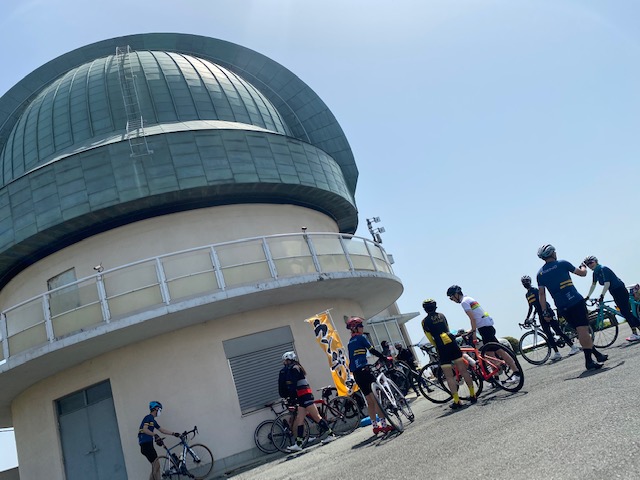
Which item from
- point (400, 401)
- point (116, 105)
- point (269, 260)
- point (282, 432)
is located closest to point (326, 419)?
point (282, 432)

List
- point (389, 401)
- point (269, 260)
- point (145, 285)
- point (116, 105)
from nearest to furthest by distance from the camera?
point (389, 401)
point (145, 285)
point (269, 260)
point (116, 105)

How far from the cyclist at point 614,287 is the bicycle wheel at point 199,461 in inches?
362

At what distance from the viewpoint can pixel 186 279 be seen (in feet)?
43.7

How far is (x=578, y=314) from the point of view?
8.02m

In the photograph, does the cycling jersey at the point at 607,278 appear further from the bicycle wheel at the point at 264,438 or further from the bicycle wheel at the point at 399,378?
the bicycle wheel at the point at 264,438

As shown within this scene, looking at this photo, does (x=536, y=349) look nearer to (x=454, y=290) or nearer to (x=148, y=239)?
(x=454, y=290)

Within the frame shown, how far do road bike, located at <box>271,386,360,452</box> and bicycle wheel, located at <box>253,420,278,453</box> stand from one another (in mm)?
307

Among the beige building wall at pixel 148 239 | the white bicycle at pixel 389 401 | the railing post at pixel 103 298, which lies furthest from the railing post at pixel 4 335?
the white bicycle at pixel 389 401

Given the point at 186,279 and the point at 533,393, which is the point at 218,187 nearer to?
the point at 186,279

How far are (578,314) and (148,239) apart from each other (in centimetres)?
1150

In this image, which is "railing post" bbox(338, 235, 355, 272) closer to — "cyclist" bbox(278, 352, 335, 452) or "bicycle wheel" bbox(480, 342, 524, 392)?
"cyclist" bbox(278, 352, 335, 452)

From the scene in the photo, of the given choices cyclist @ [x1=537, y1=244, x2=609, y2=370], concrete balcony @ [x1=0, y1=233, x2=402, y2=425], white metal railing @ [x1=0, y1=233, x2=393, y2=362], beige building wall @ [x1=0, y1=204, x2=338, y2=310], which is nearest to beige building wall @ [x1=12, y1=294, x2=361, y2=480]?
concrete balcony @ [x1=0, y1=233, x2=402, y2=425]

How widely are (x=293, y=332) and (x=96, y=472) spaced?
618 centimetres

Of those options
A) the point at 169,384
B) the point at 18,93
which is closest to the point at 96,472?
the point at 169,384
